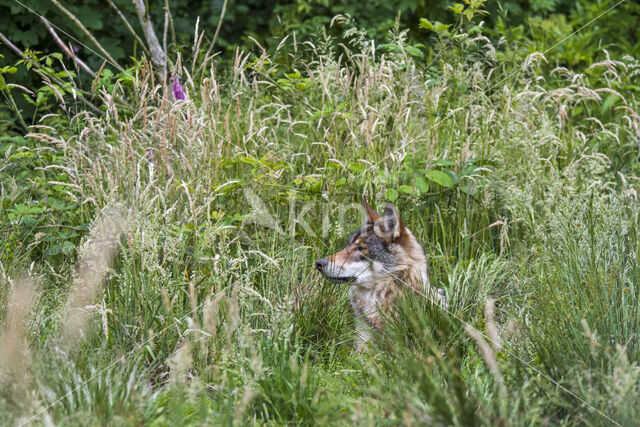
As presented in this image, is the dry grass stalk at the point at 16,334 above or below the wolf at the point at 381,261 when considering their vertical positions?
above

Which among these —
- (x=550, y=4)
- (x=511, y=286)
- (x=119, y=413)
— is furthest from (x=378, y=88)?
(x=550, y=4)

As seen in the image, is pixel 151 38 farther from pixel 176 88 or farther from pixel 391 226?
pixel 391 226

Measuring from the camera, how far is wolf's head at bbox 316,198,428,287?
402cm

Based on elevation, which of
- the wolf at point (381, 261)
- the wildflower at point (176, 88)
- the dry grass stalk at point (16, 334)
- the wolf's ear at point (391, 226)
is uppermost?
the wildflower at point (176, 88)

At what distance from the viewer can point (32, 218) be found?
4301 mm

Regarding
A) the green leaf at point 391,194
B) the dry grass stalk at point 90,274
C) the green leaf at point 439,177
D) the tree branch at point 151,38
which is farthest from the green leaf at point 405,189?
the tree branch at point 151,38

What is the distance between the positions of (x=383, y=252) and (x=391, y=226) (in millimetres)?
174

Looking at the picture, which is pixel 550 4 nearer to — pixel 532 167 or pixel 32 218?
pixel 532 167

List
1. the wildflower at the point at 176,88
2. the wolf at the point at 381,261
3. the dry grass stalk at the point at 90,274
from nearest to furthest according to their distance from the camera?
the dry grass stalk at the point at 90,274, the wolf at the point at 381,261, the wildflower at the point at 176,88

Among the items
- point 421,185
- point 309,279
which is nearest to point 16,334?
point 309,279

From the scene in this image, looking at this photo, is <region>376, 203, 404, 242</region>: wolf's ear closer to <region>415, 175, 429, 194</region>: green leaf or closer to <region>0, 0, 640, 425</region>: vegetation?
<region>0, 0, 640, 425</region>: vegetation

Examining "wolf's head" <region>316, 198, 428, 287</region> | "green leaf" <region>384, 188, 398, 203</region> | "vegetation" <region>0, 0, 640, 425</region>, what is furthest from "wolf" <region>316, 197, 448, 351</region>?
"green leaf" <region>384, 188, 398, 203</region>

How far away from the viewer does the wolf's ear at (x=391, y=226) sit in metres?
4.07

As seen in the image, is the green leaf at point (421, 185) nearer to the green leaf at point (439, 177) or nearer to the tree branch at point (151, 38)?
the green leaf at point (439, 177)
